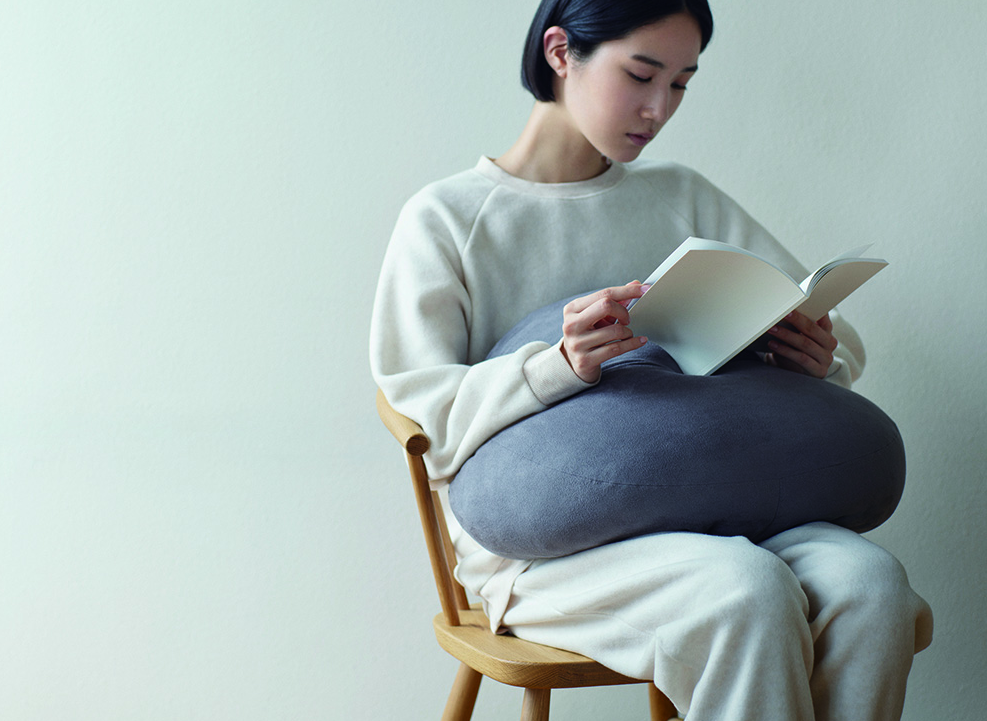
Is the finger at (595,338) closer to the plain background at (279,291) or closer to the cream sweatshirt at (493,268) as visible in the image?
the cream sweatshirt at (493,268)

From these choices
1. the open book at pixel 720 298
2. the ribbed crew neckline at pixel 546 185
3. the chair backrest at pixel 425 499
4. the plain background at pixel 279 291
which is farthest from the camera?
the plain background at pixel 279 291

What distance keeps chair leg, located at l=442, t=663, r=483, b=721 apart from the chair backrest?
10cm

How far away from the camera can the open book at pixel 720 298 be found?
855mm

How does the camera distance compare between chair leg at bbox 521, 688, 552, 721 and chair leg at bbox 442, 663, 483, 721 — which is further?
chair leg at bbox 442, 663, 483, 721

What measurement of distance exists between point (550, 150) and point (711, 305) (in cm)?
40

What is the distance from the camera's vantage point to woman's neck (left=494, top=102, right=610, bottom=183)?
1.21 m

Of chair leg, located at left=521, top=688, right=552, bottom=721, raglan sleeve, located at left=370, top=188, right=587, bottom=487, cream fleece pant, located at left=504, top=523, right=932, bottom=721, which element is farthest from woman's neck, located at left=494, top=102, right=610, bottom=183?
chair leg, located at left=521, top=688, right=552, bottom=721

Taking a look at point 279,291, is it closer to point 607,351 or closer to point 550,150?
point 550,150

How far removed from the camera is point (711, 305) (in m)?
0.93

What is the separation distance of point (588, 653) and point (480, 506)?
19 cm

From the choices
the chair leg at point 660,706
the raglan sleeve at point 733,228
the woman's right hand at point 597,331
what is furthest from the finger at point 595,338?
the chair leg at point 660,706

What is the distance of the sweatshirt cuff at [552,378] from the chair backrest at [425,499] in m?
0.14

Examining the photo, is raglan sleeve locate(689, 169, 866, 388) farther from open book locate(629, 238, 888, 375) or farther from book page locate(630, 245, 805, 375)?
book page locate(630, 245, 805, 375)

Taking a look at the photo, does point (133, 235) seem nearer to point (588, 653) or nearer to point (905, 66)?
point (588, 653)
